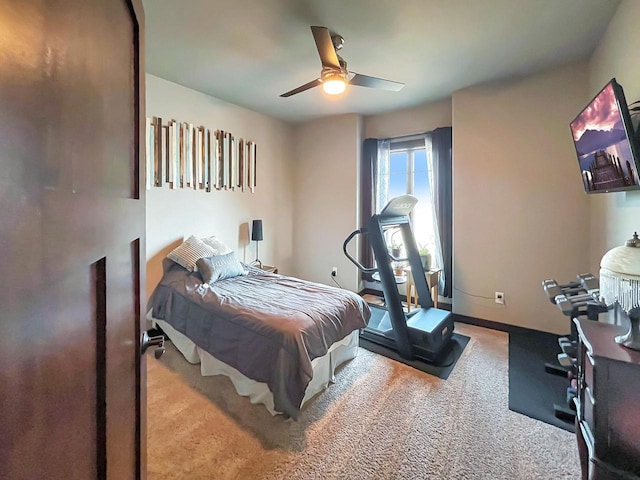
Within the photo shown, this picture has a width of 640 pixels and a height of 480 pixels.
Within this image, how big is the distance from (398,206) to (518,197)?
1381 mm

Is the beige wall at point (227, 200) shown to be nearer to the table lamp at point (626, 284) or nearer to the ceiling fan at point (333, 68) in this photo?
the ceiling fan at point (333, 68)

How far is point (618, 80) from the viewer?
6.74 feet

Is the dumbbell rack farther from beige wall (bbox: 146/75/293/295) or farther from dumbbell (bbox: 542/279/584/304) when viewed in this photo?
beige wall (bbox: 146/75/293/295)

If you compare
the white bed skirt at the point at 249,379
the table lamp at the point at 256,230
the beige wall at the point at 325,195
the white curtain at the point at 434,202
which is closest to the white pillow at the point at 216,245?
the table lamp at the point at 256,230

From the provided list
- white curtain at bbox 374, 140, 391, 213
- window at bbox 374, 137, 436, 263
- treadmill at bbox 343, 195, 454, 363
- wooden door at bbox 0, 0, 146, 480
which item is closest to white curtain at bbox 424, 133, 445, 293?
window at bbox 374, 137, 436, 263

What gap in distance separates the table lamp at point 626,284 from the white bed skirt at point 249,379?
5.38 feet

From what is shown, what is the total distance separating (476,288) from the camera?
11.1 ft

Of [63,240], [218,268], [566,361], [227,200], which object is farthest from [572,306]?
[227,200]

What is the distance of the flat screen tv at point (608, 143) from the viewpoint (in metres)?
1.47

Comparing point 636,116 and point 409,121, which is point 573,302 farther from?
point 409,121

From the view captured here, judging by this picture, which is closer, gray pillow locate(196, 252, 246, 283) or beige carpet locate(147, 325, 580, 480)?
beige carpet locate(147, 325, 580, 480)

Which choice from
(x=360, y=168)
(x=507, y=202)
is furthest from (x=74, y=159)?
(x=360, y=168)

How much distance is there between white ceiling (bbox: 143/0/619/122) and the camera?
2020 mm

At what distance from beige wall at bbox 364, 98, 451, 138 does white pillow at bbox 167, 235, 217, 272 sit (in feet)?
9.22
